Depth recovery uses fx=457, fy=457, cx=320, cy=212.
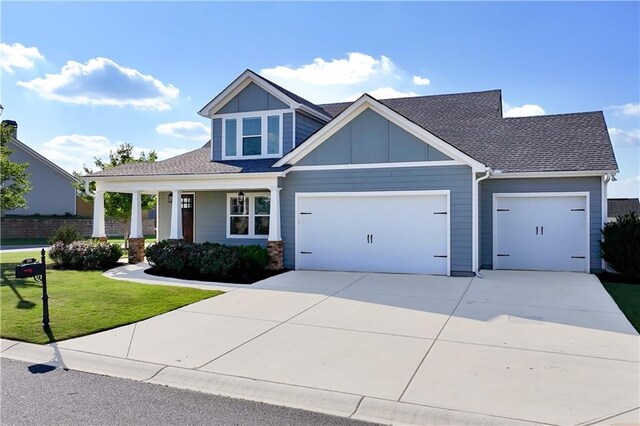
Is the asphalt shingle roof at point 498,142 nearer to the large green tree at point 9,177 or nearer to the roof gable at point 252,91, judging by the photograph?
the roof gable at point 252,91

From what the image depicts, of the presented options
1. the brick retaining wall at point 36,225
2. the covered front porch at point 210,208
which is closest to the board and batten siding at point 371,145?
the covered front porch at point 210,208

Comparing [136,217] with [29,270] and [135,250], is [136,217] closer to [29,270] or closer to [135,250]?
[135,250]

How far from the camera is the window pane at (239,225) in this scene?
1605 cm

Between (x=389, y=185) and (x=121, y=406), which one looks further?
(x=389, y=185)

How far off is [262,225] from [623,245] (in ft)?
35.1

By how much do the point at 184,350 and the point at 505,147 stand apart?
12.3 meters

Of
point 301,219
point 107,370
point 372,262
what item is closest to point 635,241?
point 372,262

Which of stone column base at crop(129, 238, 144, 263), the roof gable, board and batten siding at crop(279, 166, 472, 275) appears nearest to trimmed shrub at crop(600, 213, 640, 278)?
board and batten siding at crop(279, 166, 472, 275)

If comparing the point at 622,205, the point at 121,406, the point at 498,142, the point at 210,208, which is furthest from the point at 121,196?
the point at 622,205

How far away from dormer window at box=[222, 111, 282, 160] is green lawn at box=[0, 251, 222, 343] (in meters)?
6.10

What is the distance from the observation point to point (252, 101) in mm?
15586

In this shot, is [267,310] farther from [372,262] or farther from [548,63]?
[548,63]

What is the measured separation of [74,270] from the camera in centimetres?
1370

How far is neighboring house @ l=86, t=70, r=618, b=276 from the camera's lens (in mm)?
12391
